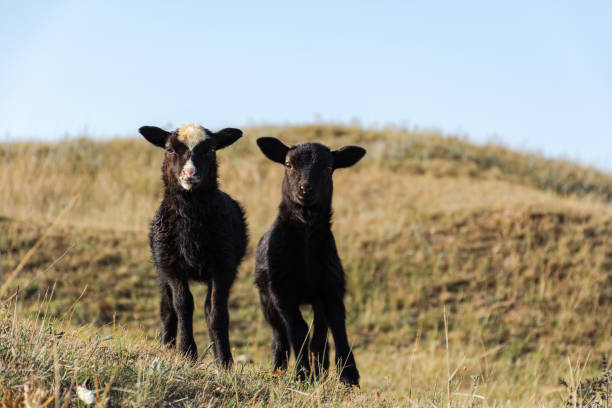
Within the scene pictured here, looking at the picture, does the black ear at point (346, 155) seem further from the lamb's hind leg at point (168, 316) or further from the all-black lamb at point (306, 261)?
the lamb's hind leg at point (168, 316)

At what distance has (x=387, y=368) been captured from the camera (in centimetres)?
1059

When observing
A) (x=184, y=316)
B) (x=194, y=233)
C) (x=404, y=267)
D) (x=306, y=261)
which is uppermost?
(x=194, y=233)

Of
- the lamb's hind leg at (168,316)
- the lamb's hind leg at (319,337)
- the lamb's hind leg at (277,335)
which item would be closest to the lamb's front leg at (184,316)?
the lamb's hind leg at (168,316)

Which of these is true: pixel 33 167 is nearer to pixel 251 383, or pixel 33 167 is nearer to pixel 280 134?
pixel 280 134

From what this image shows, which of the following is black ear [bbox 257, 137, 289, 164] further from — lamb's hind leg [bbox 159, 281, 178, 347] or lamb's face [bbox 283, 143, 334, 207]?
lamb's hind leg [bbox 159, 281, 178, 347]

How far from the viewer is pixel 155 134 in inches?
223

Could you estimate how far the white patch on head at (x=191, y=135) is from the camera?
5.41 m

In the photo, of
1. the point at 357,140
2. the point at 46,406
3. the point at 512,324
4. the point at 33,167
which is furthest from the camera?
the point at 357,140

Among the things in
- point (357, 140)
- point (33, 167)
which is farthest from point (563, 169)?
point (33, 167)

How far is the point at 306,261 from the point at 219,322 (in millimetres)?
917

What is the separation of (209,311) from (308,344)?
3.09 feet

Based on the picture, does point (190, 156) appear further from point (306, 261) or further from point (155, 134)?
point (306, 261)

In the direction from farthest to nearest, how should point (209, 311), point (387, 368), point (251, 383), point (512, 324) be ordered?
point (512, 324) < point (387, 368) < point (209, 311) < point (251, 383)

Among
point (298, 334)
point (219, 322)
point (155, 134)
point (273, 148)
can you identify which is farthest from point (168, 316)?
point (273, 148)
